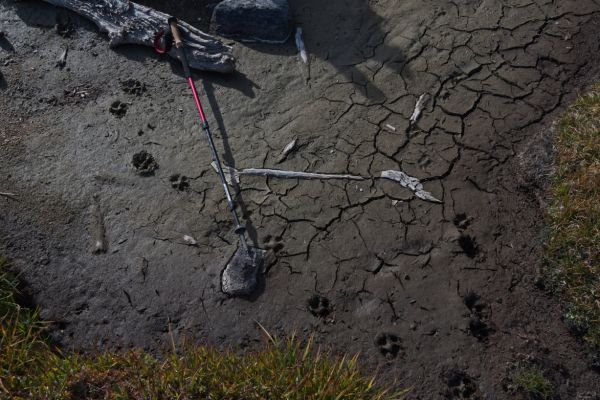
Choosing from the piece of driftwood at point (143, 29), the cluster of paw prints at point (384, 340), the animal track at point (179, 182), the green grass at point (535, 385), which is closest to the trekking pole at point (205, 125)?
the piece of driftwood at point (143, 29)

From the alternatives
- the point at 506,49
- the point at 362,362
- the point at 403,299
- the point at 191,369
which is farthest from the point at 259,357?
the point at 506,49

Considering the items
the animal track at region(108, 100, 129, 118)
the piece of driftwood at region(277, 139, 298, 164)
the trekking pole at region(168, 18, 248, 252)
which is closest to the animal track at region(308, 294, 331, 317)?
the trekking pole at region(168, 18, 248, 252)

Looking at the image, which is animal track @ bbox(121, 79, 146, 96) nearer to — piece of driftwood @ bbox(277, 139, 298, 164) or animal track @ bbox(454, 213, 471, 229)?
piece of driftwood @ bbox(277, 139, 298, 164)

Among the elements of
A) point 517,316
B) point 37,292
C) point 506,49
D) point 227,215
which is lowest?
point 37,292

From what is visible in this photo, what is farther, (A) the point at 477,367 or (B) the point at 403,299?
(B) the point at 403,299

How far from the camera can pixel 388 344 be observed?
3.69 meters

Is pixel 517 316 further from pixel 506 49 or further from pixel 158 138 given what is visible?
pixel 158 138

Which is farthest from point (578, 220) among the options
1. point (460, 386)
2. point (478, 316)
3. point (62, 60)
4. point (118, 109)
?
point (62, 60)

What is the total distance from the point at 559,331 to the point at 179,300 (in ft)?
7.52

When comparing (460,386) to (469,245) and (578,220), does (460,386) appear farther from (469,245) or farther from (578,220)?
(578,220)

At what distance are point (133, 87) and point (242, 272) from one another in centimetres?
200

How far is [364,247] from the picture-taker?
4066 mm

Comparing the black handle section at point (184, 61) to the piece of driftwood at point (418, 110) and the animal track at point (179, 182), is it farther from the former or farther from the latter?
the piece of driftwood at point (418, 110)

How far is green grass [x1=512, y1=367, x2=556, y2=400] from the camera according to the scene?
11.1ft
